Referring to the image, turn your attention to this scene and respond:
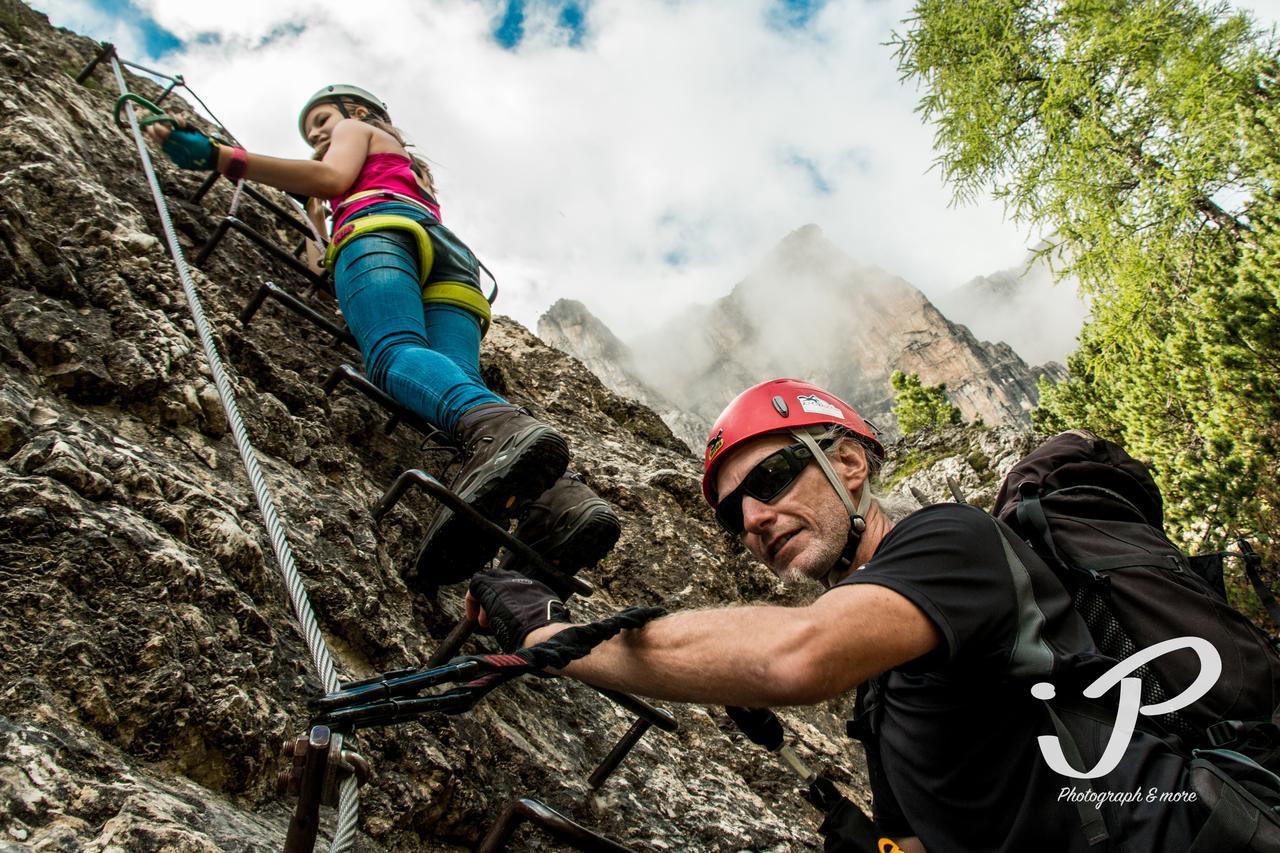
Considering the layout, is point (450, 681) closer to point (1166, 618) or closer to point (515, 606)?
point (515, 606)

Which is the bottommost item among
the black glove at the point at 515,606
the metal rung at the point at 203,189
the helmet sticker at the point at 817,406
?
the black glove at the point at 515,606

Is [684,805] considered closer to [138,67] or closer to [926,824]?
[926,824]

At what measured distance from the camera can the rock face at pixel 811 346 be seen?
412 ft

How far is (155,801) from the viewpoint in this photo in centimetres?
150

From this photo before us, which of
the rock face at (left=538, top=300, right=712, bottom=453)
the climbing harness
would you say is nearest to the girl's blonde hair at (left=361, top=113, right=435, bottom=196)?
the climbing harness

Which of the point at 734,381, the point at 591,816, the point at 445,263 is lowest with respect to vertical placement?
the point at 591,816

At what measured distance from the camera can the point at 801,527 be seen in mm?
2576

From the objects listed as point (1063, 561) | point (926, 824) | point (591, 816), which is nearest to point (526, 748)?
point (591, 816)

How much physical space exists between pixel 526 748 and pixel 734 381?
146004 millimetres

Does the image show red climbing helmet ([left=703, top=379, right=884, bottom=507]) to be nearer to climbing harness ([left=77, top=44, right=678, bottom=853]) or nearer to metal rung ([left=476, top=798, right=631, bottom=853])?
climbing harness ([left=77, top=44, right=678, bottom=853])

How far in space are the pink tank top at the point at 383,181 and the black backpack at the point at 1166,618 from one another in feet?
10.7

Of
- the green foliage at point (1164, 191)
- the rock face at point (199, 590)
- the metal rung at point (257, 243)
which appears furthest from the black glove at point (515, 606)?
the green foliage at point (1164, 191)

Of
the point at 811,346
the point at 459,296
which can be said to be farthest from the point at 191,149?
the point at 811,346

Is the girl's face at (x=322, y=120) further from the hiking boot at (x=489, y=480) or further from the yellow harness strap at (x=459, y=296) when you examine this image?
the hiking boot at (x=489, y=480)
